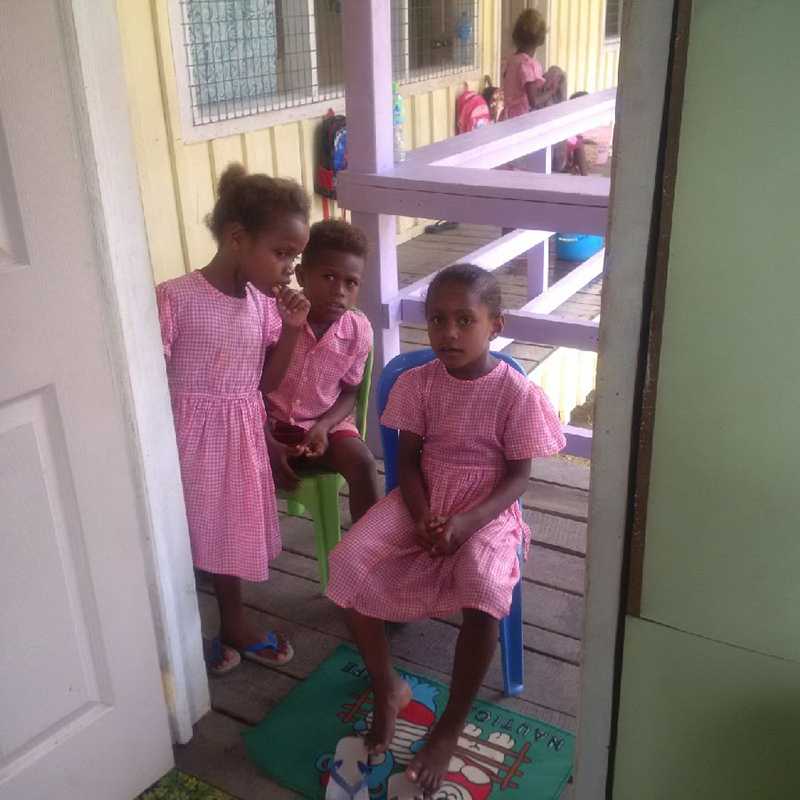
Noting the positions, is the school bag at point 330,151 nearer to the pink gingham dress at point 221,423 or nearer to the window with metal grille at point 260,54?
the window with metal grille at point 260,54

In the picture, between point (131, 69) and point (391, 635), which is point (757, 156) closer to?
point (391, 635)

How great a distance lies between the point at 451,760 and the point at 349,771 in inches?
8.4

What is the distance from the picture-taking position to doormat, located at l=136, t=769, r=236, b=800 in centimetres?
174

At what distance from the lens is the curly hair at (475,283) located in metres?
1.81

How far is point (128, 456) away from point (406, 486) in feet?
1.99

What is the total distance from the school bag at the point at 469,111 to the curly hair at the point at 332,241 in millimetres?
4367

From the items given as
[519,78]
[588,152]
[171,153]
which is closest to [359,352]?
[171,153]

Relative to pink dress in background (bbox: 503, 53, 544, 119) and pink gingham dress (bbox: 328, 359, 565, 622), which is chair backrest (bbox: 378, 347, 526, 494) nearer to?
pink gingham dress (bbox: 328, 359, 565, 622)

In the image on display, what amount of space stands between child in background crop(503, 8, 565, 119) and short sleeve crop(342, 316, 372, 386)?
4.08 m

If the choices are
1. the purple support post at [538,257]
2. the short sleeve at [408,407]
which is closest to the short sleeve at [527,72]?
the purple support post at [538,257]

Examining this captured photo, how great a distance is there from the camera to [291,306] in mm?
1922

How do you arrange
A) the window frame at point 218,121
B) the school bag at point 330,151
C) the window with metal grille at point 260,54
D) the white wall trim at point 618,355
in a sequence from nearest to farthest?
the white wall trim at point 618,355
the window frame at point 218,121
the window with metal grille at point 260,54
the school bag at point 330,151

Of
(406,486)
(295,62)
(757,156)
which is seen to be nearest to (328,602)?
(406,486)

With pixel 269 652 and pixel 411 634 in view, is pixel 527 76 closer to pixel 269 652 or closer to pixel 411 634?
pixel 411 634
